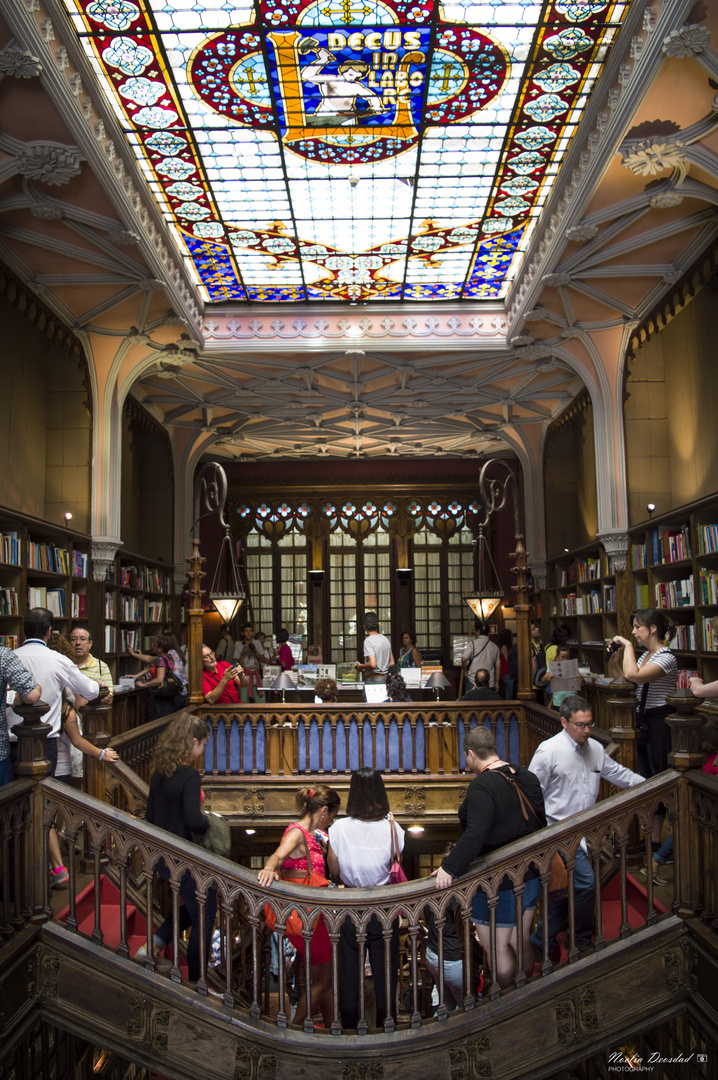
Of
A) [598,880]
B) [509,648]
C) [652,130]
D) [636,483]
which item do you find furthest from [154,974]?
[509,648]

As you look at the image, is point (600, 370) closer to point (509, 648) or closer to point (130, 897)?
point (509, 648)

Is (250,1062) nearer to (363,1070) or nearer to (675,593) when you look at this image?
(363,1070)

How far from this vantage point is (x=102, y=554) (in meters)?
9.34

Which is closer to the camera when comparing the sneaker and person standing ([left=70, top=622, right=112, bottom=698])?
the sneaker

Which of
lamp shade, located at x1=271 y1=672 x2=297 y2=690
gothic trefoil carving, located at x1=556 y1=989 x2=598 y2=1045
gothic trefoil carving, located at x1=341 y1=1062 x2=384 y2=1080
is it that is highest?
lamp shade, located at x1=271 y1=672 x2=297 y2=690

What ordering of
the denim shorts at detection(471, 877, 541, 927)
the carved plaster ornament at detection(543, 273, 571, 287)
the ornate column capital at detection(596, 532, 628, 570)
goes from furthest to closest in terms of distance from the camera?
1. the ornate column capital at detection(596, 532, 628, 570)
2. the carved plaster ornament at detection(543, 273, 571, 287)
3. the denim shorts at detection(471, 877, 541, 927)

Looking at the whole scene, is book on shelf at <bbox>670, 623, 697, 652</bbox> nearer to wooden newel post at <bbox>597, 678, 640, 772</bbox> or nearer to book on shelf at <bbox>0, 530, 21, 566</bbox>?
wooden newel post at <bbox>597, 678, 640, 772</bbox>

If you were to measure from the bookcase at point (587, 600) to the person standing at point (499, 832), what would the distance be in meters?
6.25

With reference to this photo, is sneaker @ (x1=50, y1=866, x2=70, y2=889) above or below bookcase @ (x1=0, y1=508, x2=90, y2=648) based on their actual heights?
below

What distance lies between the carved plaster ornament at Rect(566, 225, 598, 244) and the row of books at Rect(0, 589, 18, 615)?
230 inches

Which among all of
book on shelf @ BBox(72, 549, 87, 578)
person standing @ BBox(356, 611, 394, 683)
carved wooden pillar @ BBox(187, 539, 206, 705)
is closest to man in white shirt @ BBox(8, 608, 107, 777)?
carved wooden pillar @ BBox(187, 539, 206, 705)

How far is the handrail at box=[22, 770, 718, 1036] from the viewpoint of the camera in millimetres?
3604

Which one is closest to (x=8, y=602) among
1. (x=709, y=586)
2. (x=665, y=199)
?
(x=709, y=586)

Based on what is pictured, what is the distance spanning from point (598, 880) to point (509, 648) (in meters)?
8.28
